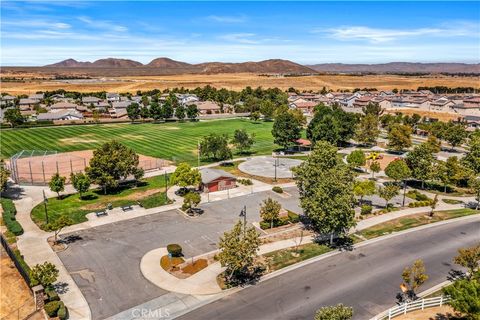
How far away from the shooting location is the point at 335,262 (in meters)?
40.0

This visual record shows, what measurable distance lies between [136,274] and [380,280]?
23.3m

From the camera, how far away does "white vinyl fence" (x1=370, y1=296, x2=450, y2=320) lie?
101 feet

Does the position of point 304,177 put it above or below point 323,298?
above

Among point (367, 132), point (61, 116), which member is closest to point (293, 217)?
point (367, 132)

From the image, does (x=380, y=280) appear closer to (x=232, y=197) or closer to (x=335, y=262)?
(x=335, y=262)

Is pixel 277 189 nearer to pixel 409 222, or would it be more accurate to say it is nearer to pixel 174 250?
pixel 409 222

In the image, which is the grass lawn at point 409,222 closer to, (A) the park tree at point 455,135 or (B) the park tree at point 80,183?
(B) the park tree at point 80,183

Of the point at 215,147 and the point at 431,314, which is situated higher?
the point at 215,147

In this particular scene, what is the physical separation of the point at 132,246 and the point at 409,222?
114ft

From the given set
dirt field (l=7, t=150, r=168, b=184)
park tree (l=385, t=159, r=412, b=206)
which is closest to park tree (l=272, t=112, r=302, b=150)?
dirt field (l=7, t=150, r=168, b=184)

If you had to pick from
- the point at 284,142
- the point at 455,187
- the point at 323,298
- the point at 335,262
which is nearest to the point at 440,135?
the point at 455,187

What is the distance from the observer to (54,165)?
2918 inches

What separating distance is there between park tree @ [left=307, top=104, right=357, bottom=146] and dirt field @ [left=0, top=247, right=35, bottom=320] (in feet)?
209

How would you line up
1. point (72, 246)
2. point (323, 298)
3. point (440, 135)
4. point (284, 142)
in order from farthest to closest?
point (440, 135) < point (284, 142) < point (72, 246) < point (323, 298)
